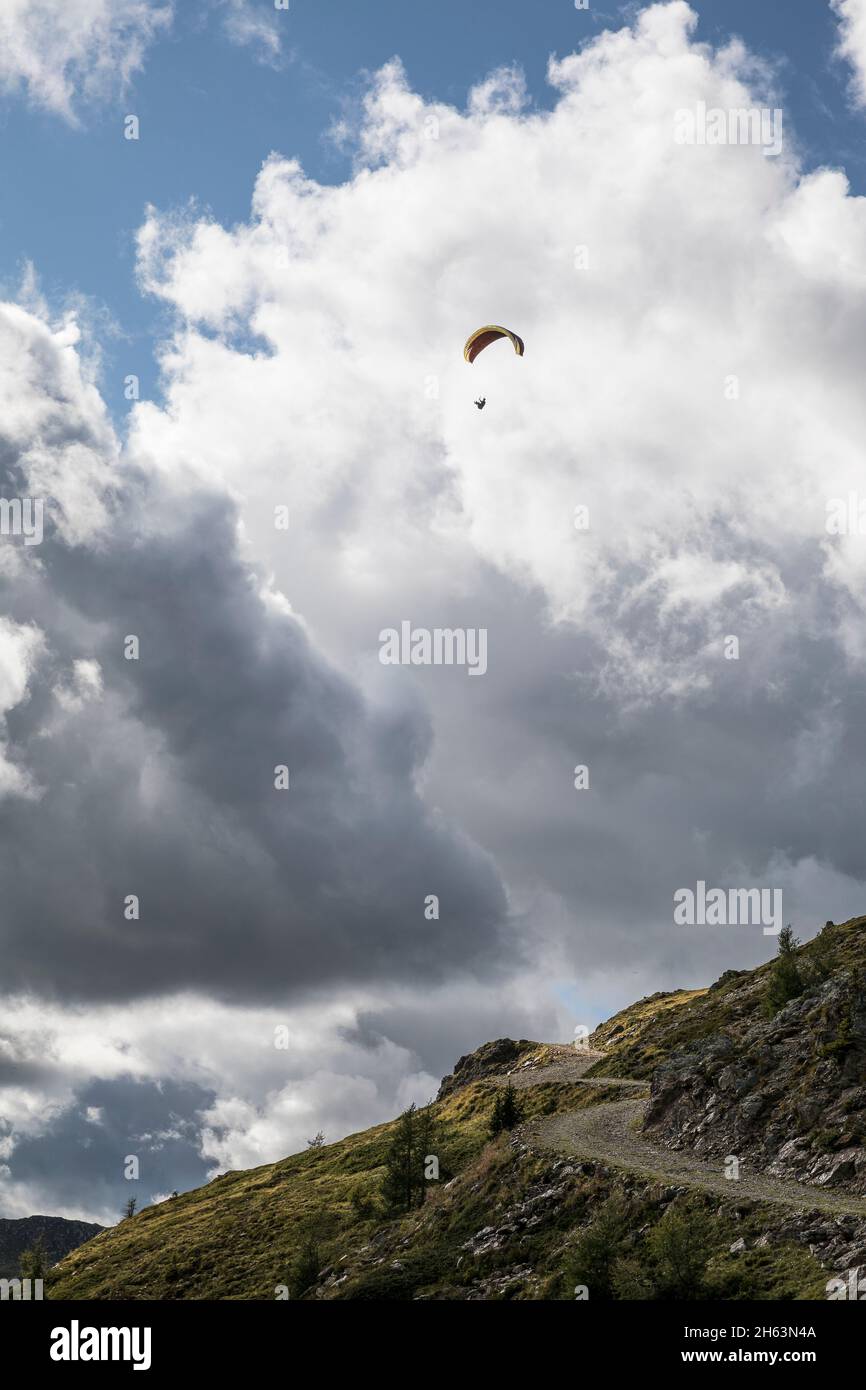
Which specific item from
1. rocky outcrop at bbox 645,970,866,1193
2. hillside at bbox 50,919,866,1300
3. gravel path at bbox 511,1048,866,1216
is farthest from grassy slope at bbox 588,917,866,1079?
gravel path at bbox 511,1048,866,1216

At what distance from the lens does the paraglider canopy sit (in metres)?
86.6

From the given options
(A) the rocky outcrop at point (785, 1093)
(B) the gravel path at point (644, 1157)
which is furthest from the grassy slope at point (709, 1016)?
(B) the gravel path at point (644, 1157)

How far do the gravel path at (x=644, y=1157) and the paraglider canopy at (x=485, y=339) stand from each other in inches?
2497

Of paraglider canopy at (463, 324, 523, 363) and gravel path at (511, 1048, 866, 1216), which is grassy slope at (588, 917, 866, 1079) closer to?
gravel path at (511, 1048, 866, 1216)

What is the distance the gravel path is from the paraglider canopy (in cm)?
6341

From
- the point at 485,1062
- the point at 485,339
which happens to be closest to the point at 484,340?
the point at 485,339

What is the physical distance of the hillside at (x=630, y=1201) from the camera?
41.8 meters

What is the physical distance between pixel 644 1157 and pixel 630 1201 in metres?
9.65

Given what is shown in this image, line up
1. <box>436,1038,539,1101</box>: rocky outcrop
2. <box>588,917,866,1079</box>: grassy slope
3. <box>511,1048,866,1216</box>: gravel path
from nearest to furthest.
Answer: <box>511,1048,866,1216</box>: gravel path
<box>588,917,866,1079</box>: grassy slope
<box>436,1038,539,1101</box>: rocky outcrop

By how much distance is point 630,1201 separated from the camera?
1954 inches

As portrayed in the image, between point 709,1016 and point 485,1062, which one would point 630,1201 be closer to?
point 709,1016
